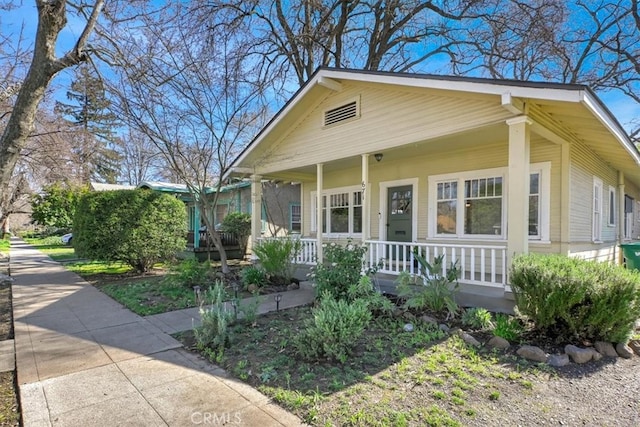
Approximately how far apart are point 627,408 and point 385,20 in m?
15.1

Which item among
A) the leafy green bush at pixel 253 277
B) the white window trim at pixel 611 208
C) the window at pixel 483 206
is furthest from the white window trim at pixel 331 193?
the white window trim at pixel 611 208

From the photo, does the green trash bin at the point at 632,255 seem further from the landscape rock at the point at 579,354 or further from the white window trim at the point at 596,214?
the landscape rock at the point at 579,354

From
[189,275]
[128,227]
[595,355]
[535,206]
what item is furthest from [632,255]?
[128,227]

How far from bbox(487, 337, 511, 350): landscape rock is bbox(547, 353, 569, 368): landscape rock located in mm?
454

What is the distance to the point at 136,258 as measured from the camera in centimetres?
1025

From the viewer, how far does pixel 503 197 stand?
7.30 metres

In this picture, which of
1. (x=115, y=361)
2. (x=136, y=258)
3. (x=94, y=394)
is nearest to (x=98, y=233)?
(x=136, y=258)

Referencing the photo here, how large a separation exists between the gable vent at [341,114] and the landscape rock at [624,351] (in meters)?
5.78

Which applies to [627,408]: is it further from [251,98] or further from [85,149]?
[85,149]

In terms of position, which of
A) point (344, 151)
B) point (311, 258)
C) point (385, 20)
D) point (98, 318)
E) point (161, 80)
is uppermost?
point (385, 20)

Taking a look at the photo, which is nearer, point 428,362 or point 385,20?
point 428,362

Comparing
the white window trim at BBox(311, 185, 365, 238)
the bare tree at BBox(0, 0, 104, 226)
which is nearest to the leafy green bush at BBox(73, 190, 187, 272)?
the white window trim at BBox(311, 185, 365, 238)

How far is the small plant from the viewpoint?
16.0 ft

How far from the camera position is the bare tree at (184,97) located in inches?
336
